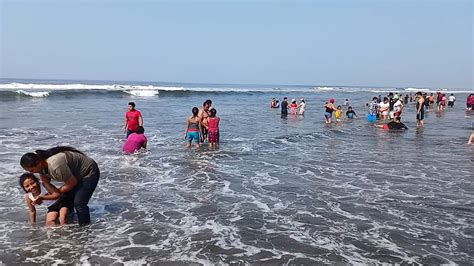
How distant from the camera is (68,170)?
5.82m

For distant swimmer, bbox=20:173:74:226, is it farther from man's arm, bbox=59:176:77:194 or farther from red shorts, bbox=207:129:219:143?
red shorts, bbox=207:129:219:143

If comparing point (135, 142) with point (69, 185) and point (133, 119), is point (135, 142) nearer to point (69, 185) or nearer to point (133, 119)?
point (133, 119)

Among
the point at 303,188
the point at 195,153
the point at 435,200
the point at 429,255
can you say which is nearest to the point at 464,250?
the point at 429,255

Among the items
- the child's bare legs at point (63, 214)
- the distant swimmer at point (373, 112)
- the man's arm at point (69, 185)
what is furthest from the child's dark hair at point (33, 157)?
the distant swimmer at point (373, 112)

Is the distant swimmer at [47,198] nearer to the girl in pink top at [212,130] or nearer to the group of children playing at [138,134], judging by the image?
the group of children playing at [138,134]

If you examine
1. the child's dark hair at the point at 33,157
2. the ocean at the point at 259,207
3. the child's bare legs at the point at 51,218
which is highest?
the child's dark hair at the point at 33,157

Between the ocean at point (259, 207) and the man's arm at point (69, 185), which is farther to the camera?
the man's arm at point (69, 185)

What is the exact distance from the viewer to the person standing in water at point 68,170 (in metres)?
5.46

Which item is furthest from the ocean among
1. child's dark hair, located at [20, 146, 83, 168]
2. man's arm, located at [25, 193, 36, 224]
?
child's dark hair, located at [20, 146, 83, 168]

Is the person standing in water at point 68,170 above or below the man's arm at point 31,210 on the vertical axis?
above

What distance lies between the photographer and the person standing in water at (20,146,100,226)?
Answer: 546 cm

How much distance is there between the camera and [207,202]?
811cm

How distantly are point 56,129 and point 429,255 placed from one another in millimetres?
17388

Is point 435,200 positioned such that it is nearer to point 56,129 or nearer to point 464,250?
point 464,250
